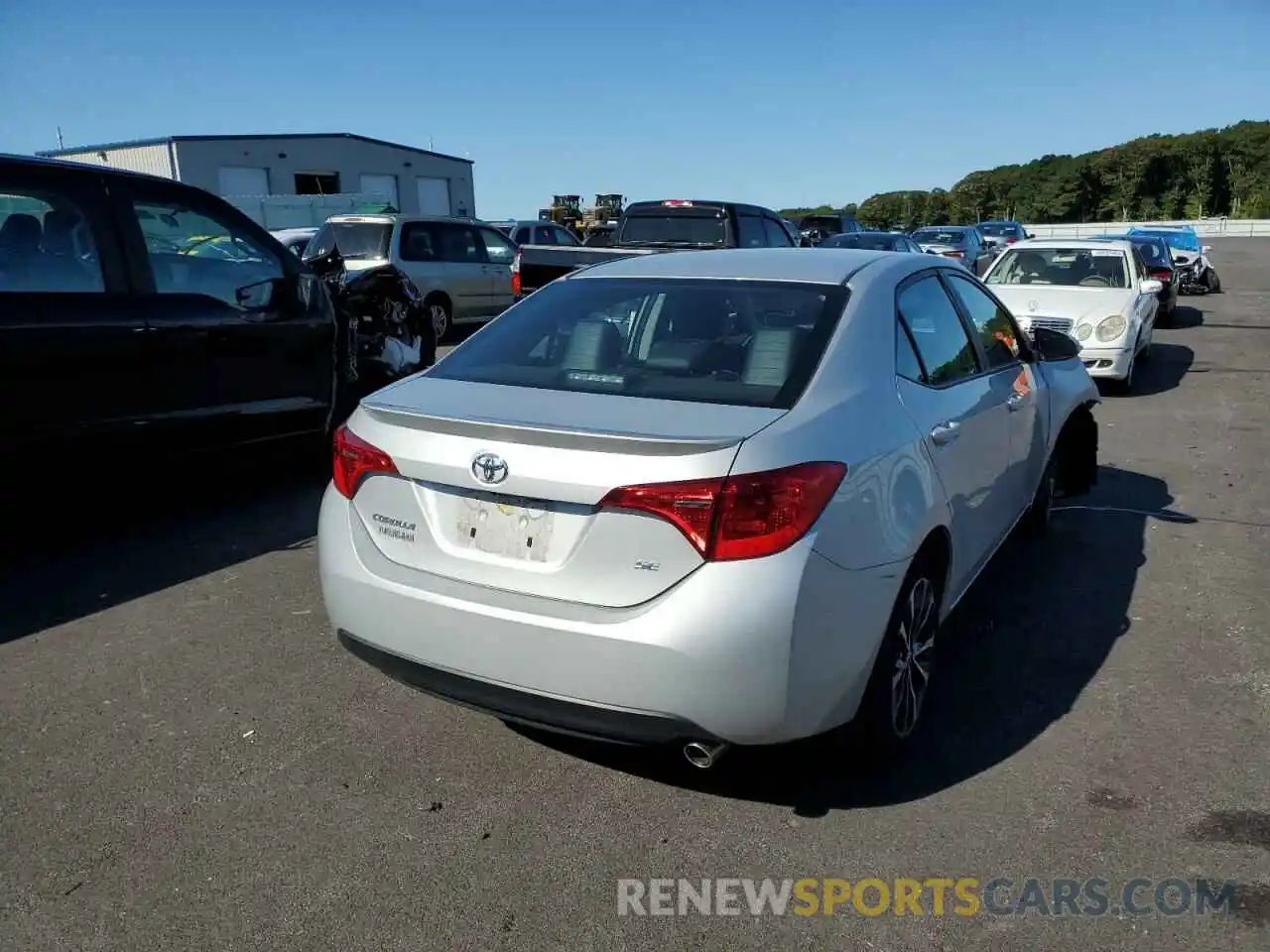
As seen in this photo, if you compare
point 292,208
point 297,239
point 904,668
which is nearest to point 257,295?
point 904,668

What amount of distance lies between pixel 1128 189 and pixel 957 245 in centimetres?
6654

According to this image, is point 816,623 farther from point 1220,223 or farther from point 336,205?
point 1220,223

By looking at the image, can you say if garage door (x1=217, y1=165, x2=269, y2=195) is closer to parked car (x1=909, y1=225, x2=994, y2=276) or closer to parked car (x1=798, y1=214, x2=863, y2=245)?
parked car (x1=798, y1=214, x2=863, y2=245)

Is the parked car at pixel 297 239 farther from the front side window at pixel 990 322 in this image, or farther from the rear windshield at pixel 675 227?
the front side window at pixel 990 322

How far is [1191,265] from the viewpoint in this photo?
23484 millimetres

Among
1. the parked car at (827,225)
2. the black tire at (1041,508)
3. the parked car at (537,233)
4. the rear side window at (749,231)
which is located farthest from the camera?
the parked car at (827,225)

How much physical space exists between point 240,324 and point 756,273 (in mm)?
3379

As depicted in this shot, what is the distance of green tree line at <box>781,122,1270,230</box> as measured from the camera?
79375 mm

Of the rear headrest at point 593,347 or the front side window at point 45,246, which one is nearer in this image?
the rear headrest at point 593,347

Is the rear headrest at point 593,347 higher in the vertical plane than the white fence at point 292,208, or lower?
lower

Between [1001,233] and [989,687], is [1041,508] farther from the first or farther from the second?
[1001,233]

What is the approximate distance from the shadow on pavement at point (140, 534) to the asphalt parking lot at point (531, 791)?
0.05 m

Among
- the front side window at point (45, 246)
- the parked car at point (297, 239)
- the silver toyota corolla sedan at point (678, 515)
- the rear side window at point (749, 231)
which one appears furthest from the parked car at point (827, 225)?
the silver toyota corolla sedan at point (678, 515)

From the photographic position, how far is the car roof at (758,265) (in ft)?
12.5
